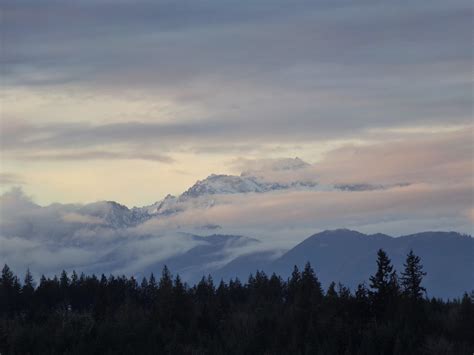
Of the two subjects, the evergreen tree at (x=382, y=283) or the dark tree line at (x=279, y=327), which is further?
the evergreen tree at (x=382, y=283)

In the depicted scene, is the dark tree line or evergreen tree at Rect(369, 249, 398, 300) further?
evergreen tree at Rect(369, 249, 398, 300)

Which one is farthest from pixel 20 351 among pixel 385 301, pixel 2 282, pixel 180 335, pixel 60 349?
pixel 2 282

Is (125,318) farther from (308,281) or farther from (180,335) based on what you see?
(308,281)

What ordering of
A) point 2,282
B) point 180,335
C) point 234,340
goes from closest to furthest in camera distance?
1. point 234,340
2. point 180,335
3. point 2,282

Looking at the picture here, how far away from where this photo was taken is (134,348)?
293 feet

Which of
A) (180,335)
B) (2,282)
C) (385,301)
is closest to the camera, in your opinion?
(180,335)

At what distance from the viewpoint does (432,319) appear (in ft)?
334

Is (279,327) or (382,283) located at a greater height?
(382,283)

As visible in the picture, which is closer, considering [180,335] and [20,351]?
[20,351]

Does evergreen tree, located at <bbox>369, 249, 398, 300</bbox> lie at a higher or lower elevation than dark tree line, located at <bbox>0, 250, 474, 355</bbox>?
higher

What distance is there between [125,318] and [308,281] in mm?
34790

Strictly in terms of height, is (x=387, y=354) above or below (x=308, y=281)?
below

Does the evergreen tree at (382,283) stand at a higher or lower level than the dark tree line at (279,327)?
higher

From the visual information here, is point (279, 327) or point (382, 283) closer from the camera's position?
point (279, 327)
